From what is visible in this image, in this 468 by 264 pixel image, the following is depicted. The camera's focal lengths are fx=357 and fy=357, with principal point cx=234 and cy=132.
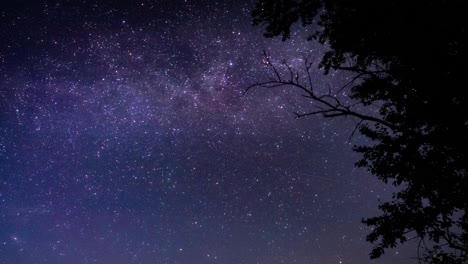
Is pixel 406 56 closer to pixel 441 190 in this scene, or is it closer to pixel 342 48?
pixel 342 48

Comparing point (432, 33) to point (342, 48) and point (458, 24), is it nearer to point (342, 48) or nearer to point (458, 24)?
point (458, 24)

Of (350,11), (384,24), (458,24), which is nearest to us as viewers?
(458,24)

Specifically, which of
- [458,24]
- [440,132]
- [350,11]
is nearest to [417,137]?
[440,132]

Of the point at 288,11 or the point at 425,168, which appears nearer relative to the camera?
the point at 425,168

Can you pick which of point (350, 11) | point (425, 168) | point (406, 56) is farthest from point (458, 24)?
point (425, 168)

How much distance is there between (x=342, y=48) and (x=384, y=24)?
96cm

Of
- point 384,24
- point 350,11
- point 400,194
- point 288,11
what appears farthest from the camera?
point 288,11

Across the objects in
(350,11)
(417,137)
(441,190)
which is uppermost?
(350,11)

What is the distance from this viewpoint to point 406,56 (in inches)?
205

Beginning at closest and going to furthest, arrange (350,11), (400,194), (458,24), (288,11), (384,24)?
(458,24)
(384,24)
(350,11)
(400,194)
(288,11)

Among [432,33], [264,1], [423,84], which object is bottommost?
[423,84]

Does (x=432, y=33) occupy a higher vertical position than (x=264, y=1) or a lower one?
lower

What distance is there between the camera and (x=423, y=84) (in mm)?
5113

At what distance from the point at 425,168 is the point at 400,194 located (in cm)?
69
